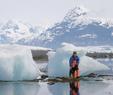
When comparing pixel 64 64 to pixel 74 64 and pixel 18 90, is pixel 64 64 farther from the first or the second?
pixel 18 90

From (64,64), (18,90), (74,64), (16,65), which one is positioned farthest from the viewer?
(64,64)

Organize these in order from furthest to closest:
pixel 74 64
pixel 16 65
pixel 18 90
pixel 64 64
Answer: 1. pixel 64 64
2. pixel 16 65
3. pixel 74 64
4. pixel 18 90

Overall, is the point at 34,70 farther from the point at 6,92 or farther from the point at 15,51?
the point at 6,92

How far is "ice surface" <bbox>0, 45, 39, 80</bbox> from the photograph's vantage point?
32.2 m

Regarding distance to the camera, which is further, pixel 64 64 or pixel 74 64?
pixel 64 64

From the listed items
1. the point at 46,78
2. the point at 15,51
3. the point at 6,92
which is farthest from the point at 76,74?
the point at 6,92

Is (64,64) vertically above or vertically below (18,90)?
above

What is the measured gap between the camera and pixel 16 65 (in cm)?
3309

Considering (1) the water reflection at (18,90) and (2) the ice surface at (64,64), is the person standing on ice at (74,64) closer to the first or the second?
(2) the ice surface at (64,64)

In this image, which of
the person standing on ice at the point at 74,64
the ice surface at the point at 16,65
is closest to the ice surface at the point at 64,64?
the ice surface at the point at 16,65

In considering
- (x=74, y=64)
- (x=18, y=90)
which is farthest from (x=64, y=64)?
(x=18, y=90)

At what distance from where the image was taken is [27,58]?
33.7 meters

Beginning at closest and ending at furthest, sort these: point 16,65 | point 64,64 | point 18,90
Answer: point 18,90
point 16,65
point 64,64

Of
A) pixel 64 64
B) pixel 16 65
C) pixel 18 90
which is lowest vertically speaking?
pixel 18 90
